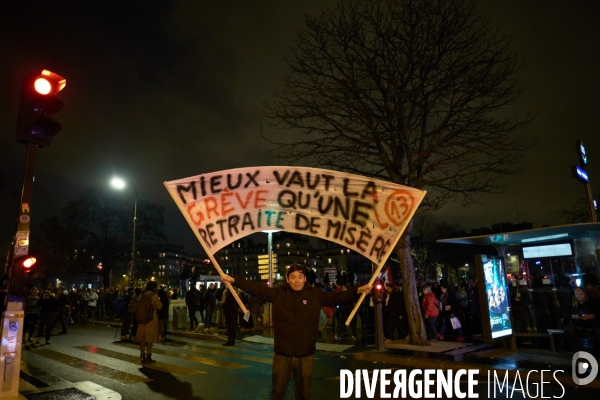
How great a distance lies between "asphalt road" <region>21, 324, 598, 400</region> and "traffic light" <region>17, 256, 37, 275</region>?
245cm

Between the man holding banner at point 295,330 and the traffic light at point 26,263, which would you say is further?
the traffic light at point 26,263

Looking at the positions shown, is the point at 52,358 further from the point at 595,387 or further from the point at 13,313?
the point at 595,387

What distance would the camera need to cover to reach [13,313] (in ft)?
23.7

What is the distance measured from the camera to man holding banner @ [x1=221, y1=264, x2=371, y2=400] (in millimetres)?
5074

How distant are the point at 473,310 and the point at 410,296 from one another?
2.61 meters

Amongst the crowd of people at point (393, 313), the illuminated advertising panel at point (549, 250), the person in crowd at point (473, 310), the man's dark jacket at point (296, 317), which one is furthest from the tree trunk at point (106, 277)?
the man's dark jacket at point (296, 317)

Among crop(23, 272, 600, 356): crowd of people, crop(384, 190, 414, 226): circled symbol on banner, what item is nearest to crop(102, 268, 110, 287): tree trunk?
crop(23, 272, 600, 356): crowd of people

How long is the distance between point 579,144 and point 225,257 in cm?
17864

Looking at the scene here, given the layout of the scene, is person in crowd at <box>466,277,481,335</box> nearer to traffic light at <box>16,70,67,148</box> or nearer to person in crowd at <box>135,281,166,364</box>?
person in crowd at <box>135,281,166,364</box>

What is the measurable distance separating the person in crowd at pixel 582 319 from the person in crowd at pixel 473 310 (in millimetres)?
4027

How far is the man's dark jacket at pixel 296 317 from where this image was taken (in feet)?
16.7

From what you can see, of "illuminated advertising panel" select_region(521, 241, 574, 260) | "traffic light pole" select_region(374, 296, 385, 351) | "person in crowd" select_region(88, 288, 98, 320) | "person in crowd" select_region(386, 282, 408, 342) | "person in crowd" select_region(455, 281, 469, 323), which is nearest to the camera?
"traffic light pole" select_region(374, 296, 385, 351)

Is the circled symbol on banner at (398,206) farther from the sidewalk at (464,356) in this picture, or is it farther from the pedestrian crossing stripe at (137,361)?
the pedestrian crossing stripe at (137,361)

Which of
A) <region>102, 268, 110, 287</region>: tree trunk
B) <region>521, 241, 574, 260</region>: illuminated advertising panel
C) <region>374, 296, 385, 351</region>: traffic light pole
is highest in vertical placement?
<region>102, 268, 110, 287</region>: tree trunk
